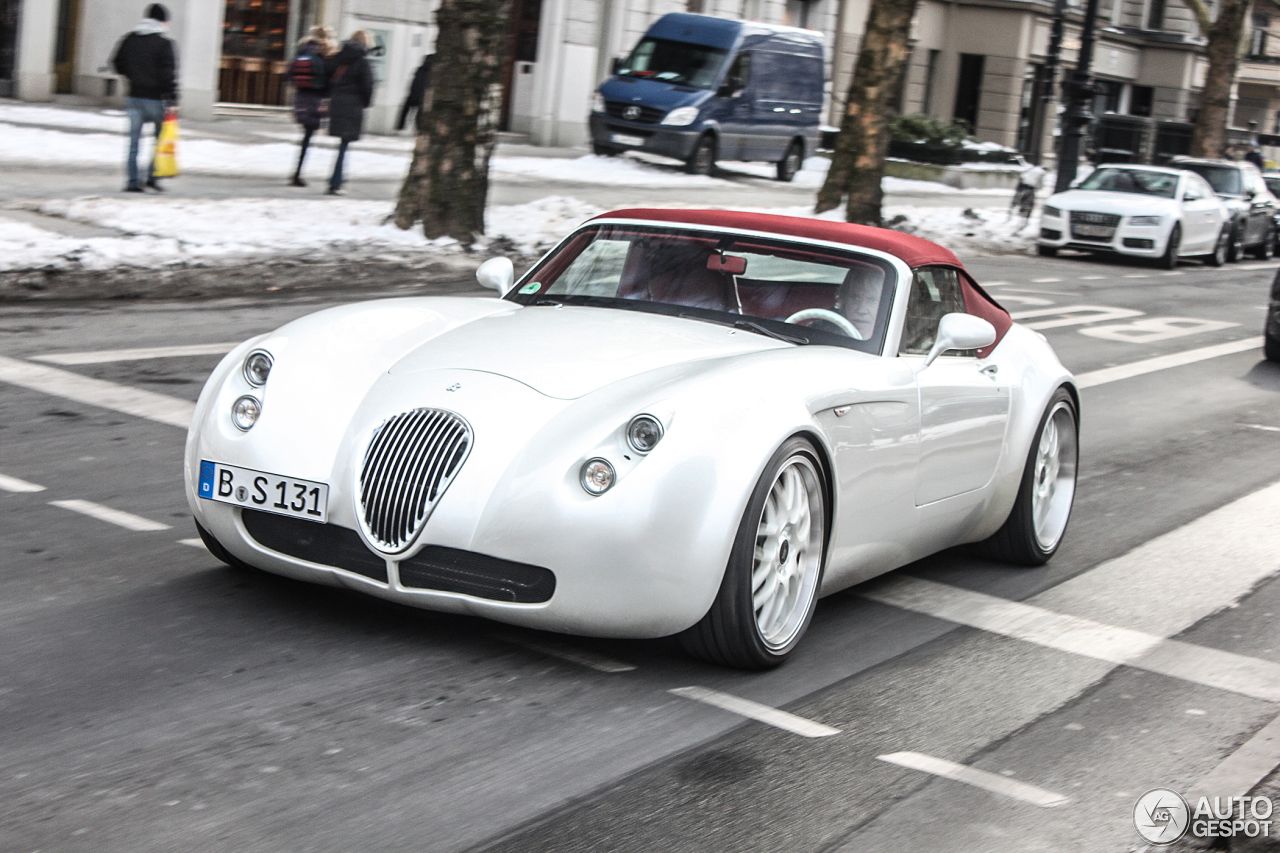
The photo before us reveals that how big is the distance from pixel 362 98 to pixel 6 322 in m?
9.64

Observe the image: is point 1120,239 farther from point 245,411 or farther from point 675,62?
point 245,411

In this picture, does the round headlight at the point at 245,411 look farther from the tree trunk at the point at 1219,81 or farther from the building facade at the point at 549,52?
the tree trunk at the point at 1219,81

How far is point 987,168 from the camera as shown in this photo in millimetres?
37562

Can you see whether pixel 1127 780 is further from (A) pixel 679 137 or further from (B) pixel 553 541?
(A) pixel 679 137

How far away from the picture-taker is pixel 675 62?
28.4 meters

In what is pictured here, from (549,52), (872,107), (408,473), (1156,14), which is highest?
(1156,14)

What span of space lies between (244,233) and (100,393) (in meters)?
6.86

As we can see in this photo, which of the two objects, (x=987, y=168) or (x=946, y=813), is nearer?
(x=946, y=813)

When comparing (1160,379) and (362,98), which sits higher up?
(362,98)

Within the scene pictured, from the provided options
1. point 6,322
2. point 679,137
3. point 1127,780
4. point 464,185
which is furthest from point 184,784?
point 679,137

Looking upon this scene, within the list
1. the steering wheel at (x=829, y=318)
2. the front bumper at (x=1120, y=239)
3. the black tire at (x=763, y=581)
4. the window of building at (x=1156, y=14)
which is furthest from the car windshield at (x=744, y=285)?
the window of building at (x=1156, y=14)

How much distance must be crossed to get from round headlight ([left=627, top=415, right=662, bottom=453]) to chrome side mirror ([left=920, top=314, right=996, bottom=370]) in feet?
4.94

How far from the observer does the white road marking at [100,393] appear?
25.9ft

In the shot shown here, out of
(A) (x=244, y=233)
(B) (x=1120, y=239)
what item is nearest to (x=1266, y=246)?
(B) (x=1120, y=239)
